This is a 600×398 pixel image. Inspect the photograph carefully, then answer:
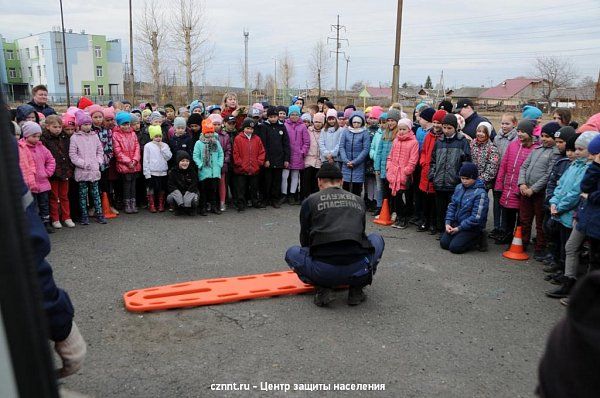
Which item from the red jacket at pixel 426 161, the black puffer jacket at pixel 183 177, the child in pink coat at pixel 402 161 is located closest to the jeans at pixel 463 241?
the red jacket at pixel 426 161

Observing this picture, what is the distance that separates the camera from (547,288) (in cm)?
579

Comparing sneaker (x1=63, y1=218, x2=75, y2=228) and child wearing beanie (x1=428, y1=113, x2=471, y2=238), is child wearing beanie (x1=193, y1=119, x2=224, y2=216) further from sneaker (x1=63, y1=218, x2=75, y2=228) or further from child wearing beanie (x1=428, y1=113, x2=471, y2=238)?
child wearing beanie (x1=428, y1=113, x2=471, y2=238)

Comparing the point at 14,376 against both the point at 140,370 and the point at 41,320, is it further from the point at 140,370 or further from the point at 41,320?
the point at 140,370

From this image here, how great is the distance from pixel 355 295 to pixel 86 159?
5.53 m

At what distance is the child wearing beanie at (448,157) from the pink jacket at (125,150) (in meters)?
5.57

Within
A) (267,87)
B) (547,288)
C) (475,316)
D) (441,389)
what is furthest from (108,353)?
(267,87)

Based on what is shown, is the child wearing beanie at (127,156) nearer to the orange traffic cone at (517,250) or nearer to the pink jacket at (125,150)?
the pink jacket at (125,150)

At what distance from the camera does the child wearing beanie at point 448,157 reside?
752 centimetres

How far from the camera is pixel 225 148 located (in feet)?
31.1

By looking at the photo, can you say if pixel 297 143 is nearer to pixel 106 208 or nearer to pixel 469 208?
pixel 106 208

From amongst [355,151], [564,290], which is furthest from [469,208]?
[355,151]

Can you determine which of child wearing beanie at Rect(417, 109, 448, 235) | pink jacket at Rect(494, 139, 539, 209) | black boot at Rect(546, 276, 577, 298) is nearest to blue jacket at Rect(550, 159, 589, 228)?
black boot at Rect(546, 276, 577, 298)

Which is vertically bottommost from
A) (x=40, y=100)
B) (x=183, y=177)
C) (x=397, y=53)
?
(x=183, y=177)

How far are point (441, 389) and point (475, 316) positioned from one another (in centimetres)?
154
